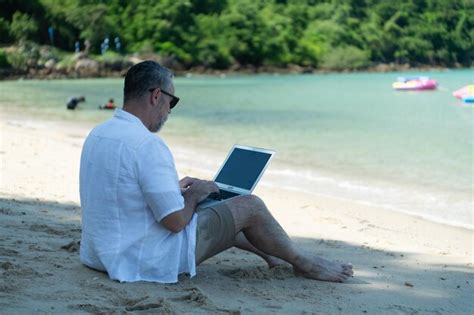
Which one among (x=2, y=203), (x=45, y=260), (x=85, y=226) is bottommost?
(x=2, y=203)

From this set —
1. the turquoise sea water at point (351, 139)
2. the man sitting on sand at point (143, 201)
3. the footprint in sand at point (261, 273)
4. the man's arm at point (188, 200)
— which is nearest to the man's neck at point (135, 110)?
the man sitting on sand at point (143, 201)

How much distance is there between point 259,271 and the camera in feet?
14.7

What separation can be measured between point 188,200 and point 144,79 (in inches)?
26.8

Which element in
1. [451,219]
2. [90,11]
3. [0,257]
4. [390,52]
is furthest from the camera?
[390,52]

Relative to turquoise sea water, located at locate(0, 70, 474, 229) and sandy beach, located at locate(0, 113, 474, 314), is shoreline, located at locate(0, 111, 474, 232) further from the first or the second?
sandy beach, located at locate(0, 113, 474, 314)

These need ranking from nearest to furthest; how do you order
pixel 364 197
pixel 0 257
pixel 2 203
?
pixel 0 257 < pixel 2 203 < pixel 364 197

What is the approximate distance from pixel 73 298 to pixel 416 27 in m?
113

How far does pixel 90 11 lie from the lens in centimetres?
7488

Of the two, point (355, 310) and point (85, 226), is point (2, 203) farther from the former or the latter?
point (355, 310)

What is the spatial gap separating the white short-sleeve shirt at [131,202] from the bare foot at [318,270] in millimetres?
731

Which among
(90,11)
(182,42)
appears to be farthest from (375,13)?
(90,11)

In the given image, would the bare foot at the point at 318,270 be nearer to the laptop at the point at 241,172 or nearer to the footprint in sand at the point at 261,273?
the footprint in sand at the point at 261,273

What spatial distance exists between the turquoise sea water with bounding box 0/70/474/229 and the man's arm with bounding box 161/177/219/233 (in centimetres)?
485

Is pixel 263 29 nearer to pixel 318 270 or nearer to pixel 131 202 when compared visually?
pixel 318 270
